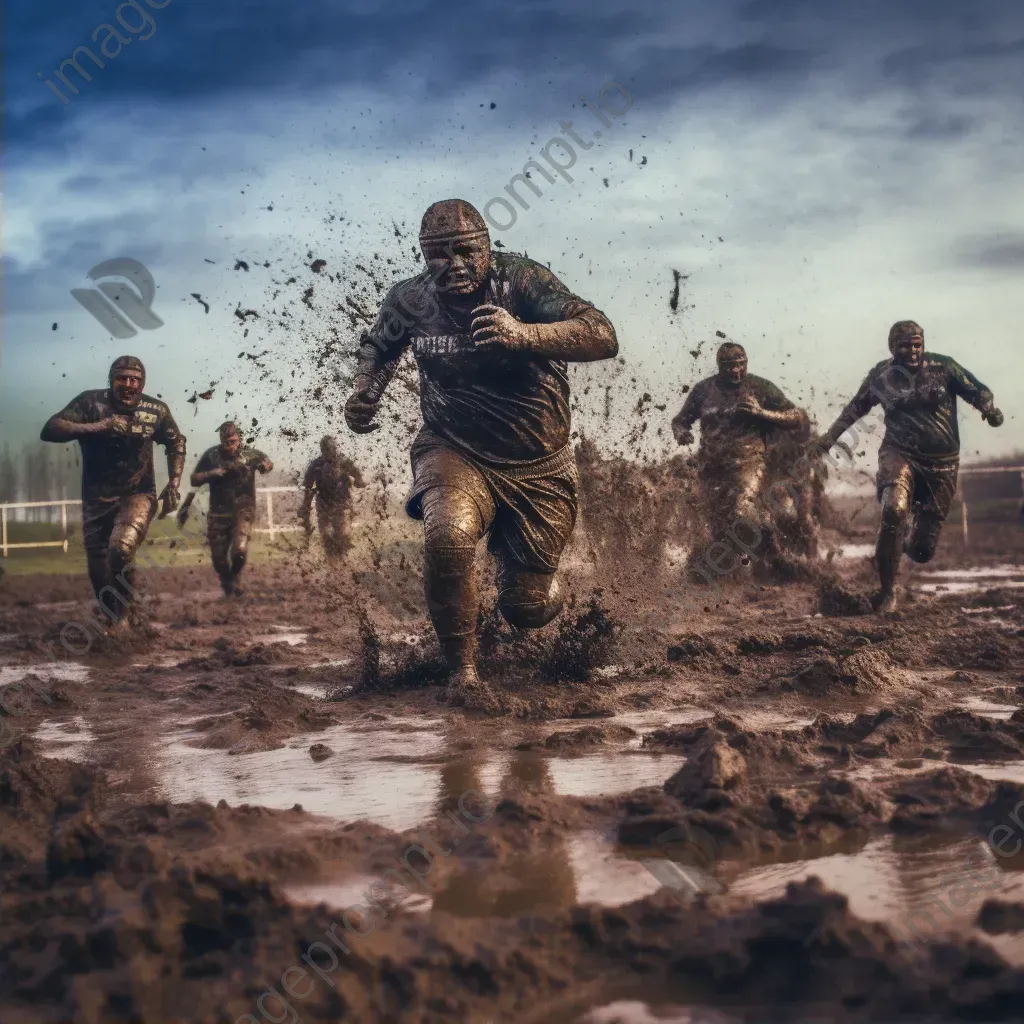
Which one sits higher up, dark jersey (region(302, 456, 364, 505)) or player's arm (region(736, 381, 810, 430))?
player's arm (region(736, 381, 810, 430))

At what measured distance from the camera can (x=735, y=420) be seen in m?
11.9

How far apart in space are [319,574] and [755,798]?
16.4m

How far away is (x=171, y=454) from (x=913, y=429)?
249 inches

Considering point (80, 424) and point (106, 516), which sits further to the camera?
point (106, 516)

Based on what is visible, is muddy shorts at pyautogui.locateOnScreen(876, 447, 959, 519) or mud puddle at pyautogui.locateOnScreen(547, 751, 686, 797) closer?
mud puddle at pyautogui.locateOnScreen(547, 751, 686, 797)

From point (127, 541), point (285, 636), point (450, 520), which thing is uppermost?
point (450, 520)

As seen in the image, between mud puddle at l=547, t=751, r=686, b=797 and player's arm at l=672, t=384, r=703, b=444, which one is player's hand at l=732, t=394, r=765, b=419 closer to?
player's arm at l=672, t=384, r=703, b=444

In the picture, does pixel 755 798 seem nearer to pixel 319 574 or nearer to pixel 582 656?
pixel 582 656

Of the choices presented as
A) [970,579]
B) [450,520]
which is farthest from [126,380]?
[970,579]

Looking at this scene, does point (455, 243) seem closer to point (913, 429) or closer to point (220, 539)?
point (913, 429)

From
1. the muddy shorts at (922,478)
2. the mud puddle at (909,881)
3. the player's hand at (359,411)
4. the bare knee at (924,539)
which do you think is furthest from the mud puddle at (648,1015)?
the bare knee at (924,539)

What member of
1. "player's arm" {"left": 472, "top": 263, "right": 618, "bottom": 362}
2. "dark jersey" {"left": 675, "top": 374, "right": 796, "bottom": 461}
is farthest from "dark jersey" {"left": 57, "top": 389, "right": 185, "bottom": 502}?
"dark jersey" {"left": 675, "top": 374, "right": 796, "bottom": 461}

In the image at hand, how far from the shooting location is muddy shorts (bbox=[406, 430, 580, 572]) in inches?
238

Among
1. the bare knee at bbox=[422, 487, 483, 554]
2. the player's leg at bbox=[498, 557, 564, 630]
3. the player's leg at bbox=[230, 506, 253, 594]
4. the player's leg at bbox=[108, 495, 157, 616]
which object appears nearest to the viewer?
the bare knee at bbox=[422, 487, 483, 554]
